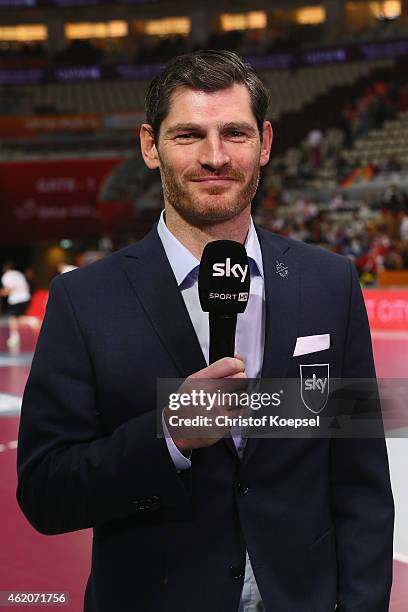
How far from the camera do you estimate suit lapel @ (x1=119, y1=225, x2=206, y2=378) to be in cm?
177

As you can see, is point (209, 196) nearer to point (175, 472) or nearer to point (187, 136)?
point (187, 136)

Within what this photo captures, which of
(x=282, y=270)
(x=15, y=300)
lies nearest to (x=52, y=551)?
(x=282, y=270)

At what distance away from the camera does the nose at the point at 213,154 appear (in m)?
1.72

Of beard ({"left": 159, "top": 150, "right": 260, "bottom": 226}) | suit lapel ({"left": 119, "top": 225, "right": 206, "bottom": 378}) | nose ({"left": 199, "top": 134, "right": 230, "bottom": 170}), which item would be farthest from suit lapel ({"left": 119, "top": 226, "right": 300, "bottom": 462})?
nose ({"left": 199, "top": 134, "right": 230, "bottom": 170})

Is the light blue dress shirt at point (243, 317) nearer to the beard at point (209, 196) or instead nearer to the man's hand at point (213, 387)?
the beard at point (209, 196)

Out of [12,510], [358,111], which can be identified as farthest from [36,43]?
[12,510]

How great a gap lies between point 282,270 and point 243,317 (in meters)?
0.15

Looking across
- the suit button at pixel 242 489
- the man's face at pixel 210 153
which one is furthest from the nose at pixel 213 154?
the suit button at pixel 242 489

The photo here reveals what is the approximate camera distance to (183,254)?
1.86 metres

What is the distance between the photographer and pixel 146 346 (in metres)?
1.79

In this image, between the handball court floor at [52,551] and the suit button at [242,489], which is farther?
the handball court floor at [52,551]

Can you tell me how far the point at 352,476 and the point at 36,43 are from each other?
36.7 m

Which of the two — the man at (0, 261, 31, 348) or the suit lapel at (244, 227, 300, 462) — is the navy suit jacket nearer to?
the suit lapel at (244, 227, 300, 462)

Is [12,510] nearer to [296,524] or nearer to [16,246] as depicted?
[296,524]
